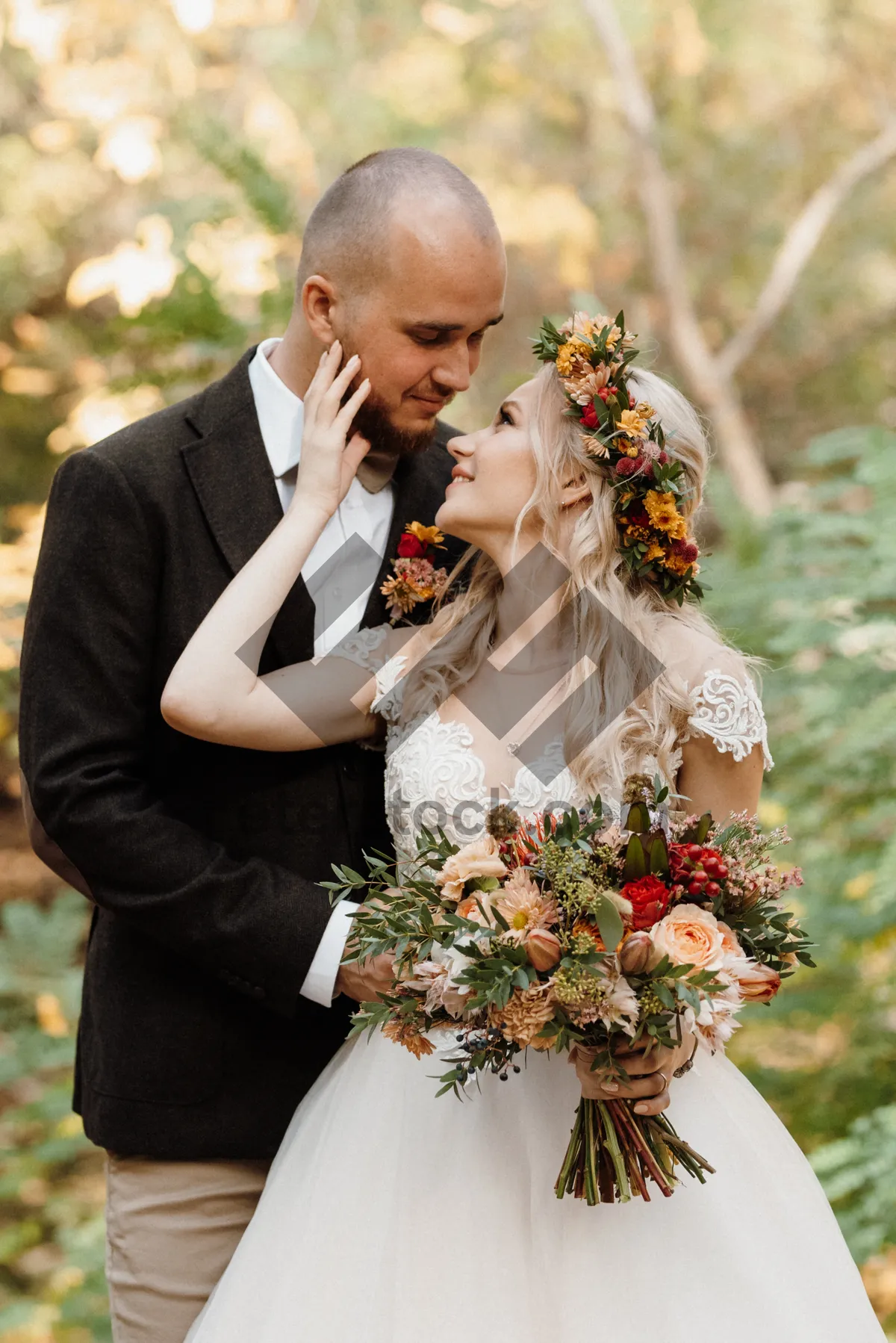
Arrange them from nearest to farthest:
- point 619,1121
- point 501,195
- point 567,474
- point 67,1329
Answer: point 619,1121, point 567,474, point 67,1329, point 501,195

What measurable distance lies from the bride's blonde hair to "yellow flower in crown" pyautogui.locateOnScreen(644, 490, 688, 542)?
0.32 feet

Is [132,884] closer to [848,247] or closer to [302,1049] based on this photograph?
[302,1049]

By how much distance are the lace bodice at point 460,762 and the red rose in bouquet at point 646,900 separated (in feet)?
1.32

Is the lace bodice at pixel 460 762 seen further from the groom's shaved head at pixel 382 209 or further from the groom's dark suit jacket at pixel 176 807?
the groom's shaved head at pixel 382 209

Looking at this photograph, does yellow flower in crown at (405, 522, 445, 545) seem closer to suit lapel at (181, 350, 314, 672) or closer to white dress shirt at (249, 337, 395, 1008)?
white dress shirt at (249, 337, 395, 1008)

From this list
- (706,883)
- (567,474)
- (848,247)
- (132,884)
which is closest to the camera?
(706,883)

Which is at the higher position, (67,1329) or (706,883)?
(706,883)

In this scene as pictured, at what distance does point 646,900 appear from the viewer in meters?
1.80

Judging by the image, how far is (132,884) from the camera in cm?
230

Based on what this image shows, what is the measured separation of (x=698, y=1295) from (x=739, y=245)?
8.27 meters

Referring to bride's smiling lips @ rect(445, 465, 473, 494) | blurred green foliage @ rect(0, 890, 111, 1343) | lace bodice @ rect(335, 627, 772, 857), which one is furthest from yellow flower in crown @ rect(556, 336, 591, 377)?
blurred green foliage @ rect(0, 890, 111, 1343)

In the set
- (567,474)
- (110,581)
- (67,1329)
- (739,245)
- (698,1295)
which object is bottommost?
(67,1329)

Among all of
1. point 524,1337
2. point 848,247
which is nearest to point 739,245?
point 848,247

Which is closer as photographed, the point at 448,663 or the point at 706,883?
the point at 706,883
